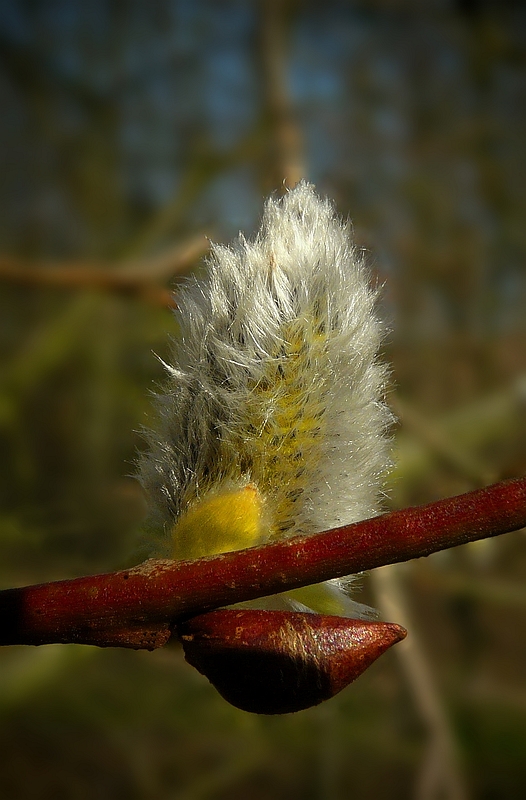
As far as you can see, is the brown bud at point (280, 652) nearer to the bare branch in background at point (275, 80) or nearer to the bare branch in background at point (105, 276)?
the bare branch in background at point (105, 276)

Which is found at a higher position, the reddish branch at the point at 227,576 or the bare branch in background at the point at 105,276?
the bare branch in background at the point at 105,276

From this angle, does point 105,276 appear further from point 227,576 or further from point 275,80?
point 275,80

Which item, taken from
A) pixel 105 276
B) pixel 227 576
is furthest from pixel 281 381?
pixel 105 276

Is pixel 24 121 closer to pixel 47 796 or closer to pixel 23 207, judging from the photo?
pixel 23 207

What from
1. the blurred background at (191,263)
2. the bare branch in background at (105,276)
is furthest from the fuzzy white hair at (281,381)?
the bare branch in background at (105,276)

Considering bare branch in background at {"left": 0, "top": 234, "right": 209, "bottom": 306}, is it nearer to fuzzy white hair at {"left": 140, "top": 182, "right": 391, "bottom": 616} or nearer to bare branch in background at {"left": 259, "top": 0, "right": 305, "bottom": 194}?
fuzzy white hair at {"left": 140, "top": 182, "right": 391, "bottom": 616}

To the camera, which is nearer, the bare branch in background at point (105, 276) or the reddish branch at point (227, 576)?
the reddish branch at point (227, 576)

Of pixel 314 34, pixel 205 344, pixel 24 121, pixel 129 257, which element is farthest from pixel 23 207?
pixel 205 344
